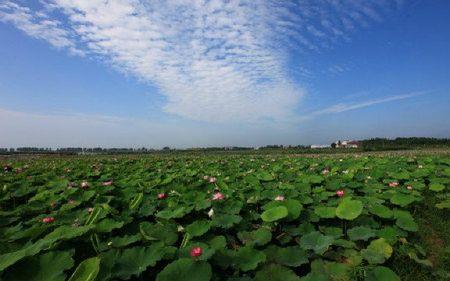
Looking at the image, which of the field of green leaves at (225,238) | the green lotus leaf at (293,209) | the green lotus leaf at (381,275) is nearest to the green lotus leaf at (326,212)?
the field of green leaves at (225,238)

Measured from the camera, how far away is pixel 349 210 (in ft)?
11.9

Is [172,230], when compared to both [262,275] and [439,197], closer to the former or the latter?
Answer: [262,275]

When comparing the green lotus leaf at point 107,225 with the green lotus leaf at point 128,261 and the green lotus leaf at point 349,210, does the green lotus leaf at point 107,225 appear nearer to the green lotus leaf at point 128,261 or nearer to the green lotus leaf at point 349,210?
the green lotus leaf at point 128,261

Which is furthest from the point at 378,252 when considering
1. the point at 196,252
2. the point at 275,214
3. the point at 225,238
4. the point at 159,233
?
the point at 159,233

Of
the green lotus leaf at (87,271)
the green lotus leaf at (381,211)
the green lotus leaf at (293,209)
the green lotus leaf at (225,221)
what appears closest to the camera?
the green lotus leaf at (87,271)

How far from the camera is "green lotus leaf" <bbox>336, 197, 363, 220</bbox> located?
11.5 feet

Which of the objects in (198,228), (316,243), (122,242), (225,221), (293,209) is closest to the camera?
(122,242)

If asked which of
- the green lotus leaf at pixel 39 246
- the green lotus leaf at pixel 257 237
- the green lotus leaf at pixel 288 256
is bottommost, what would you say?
the green lotus leaf at pixel 288 256

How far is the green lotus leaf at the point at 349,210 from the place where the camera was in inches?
138

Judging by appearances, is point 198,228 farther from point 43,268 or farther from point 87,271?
point 43,268

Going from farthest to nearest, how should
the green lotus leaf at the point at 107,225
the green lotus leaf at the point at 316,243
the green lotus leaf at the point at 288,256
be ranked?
the green lotus leaf at the point at 107,225 → the green lotus leaf at the point at 316,243 → the green lotus leaf at the point at 288,256

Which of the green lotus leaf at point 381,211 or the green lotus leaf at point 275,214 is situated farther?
the green lotus leaf at point 381,211

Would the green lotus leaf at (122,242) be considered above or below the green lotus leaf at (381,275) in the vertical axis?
above

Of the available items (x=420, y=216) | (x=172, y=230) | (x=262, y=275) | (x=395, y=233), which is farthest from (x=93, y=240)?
(x=420, y=216)
